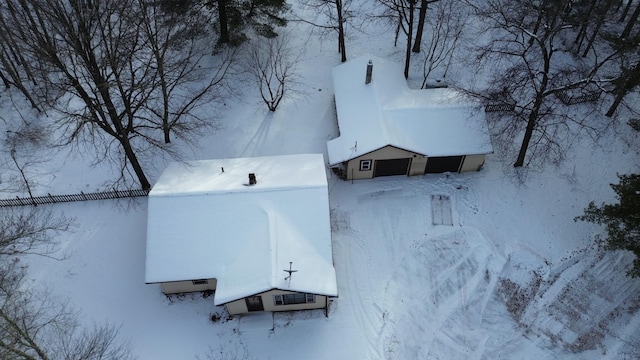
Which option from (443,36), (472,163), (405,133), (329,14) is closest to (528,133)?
(472,163)

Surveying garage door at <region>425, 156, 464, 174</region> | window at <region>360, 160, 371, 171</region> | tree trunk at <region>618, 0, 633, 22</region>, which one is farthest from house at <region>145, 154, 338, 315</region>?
tree trunk at <region>618, 0, 633, 22</region>

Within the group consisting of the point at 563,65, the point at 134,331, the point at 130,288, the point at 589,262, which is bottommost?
the point at 134,331

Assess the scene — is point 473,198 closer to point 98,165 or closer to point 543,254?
point 543,254

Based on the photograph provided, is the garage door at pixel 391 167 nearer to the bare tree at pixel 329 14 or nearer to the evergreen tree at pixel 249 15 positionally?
the bare tree at pixel 329 14

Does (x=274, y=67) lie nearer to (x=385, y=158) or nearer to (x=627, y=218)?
(x=385, y=158)

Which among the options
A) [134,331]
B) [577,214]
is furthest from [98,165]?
[577,214]

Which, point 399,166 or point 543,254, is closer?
point 543,254

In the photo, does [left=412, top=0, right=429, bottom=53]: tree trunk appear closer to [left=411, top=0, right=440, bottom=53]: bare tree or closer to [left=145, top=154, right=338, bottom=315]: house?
[left=411, top=0, right=440, bottom=53]: bare tree
